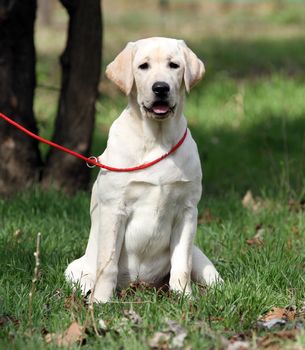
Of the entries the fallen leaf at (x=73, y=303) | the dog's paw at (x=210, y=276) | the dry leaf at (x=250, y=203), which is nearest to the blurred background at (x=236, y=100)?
the dry leaf at (x=250, y=203)

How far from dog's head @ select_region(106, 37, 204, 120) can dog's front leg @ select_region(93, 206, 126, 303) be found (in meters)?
0.55

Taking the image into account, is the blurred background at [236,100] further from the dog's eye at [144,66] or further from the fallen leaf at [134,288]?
the dog's eye at [144,66]

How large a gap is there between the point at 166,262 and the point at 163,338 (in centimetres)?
109

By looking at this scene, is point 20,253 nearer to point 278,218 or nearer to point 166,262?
point 166,262

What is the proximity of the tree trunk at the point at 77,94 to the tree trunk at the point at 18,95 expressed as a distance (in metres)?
0.21

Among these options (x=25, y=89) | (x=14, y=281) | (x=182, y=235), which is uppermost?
(x=25, y=89)

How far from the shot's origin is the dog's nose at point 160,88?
4.00 metres

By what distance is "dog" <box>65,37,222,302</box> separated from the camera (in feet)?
13.6

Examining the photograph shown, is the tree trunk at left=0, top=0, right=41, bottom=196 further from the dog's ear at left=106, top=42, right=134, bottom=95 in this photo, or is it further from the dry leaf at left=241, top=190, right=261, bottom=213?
the dog's ear at left=106, top=42, right=134, bottom=95

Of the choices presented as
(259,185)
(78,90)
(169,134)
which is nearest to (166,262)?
(169,134)

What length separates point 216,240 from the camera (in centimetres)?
532

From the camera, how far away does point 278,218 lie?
584cm

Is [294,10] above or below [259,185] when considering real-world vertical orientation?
above

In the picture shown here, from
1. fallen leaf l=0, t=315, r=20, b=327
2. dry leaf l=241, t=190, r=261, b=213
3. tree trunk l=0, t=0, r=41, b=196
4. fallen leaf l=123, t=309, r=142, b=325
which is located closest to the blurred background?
dry leaf l=241, t=190, r=261, b=213
